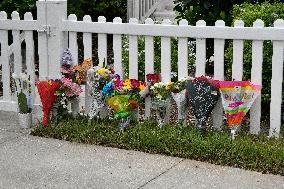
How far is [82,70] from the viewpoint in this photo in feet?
21.1

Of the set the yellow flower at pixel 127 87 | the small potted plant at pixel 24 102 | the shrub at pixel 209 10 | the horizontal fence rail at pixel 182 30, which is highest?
the shrub at pixel 209 10

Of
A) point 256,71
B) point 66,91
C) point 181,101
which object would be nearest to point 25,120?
point 66,91

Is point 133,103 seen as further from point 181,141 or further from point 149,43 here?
point 181,141

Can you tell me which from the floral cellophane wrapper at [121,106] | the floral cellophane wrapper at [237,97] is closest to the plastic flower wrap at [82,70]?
the floral cellophane wrapper at [121,106]

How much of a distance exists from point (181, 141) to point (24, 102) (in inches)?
75.3

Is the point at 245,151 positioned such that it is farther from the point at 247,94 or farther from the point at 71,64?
the point at 71,64

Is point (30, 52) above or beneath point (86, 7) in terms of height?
beneath

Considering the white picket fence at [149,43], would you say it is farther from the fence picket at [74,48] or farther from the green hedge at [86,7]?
the green hedge at [86,7]

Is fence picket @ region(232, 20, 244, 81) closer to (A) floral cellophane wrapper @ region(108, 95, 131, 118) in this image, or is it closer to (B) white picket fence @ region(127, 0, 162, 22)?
(A) floral cellophane wrapper @ region(108, 95, 131, 118)

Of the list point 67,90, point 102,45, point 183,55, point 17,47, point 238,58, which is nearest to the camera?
point 238,58

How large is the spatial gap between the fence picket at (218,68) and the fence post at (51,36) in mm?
1766

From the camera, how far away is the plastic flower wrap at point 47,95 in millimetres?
6370

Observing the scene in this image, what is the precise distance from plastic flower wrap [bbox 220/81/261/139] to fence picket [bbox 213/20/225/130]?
0.23 metres

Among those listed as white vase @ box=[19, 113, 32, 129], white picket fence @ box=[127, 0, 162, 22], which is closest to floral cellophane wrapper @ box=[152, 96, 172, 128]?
white vase @ box=[19, 113, 32, 129]
